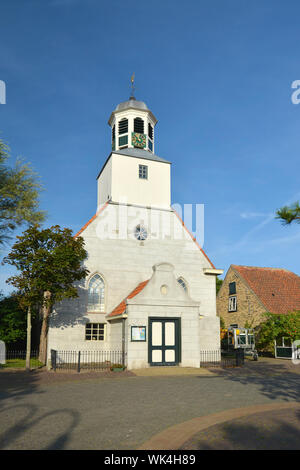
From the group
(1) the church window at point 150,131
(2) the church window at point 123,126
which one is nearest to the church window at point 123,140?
(2) the church window at point 123,126

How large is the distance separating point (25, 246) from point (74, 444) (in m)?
14.3

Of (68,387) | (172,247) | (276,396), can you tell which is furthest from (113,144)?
(276,396)

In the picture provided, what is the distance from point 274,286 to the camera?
116ft

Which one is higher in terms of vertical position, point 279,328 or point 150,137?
point 150,137

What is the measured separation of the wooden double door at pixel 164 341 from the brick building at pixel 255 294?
11.2m

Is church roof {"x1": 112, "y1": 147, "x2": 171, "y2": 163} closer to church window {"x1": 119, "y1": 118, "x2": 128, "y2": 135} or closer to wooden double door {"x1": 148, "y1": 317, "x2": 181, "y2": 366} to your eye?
church window {"x1": 119, "y1": 118, "x2": 128, "y2": 135}

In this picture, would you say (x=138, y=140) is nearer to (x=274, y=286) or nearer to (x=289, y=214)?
(x=274, y=286)

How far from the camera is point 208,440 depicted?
289 inches

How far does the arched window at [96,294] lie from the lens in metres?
24.9

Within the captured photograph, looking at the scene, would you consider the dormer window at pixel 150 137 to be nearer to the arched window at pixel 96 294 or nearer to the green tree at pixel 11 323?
the arched window at pixel 96 294

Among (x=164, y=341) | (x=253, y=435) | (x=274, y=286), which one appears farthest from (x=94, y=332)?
(x=274, y=286)

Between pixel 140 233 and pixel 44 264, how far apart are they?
918cm

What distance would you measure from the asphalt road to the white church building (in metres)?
4.14
